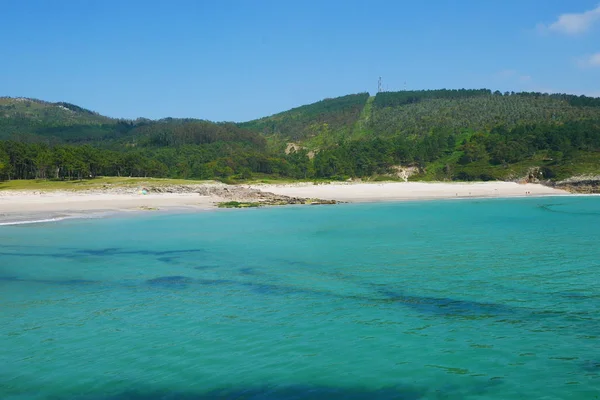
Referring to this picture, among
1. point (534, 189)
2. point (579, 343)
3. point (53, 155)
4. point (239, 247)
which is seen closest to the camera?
point (579, 343)

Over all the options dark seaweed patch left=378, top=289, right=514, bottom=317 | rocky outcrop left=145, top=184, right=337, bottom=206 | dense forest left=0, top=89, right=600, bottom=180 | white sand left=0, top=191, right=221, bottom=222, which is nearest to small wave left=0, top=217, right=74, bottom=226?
white sand left=0, top=191, right=221, bottom=222

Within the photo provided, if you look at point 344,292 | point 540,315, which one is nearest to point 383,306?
point 344,292

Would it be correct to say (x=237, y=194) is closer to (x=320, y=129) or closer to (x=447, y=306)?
(x=447, y=306)

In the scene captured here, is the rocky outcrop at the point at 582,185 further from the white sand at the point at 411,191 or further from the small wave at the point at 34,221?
the small wave at the point at 34,221

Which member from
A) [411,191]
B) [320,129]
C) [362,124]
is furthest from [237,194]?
[320,129]

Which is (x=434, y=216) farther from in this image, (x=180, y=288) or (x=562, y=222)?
(x=180, y=288)

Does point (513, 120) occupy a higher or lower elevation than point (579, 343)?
higher

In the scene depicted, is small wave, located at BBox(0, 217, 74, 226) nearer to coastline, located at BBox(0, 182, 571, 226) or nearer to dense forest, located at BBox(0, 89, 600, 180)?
coastline, located at BBox(0, 182, 571, 226)
